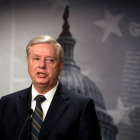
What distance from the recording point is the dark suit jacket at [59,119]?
3.35 ft

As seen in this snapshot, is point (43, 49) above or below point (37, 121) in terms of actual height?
→ above

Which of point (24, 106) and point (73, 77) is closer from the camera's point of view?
point (24, 106)

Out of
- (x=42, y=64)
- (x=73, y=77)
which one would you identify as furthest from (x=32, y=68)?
(x=73, y=77)

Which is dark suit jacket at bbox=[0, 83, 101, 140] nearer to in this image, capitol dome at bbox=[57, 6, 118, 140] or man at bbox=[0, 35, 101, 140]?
A: man at bbox=[0, 35, 101, 140]

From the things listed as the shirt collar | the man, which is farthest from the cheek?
the shirt collar

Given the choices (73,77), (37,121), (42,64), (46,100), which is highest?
(42,64)

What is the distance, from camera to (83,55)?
351cm

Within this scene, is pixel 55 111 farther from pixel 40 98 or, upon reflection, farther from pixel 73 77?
pixel 73 77

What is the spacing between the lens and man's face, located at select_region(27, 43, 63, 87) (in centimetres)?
107

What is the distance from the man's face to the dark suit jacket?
0.13m

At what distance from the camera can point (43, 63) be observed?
1.06 metres

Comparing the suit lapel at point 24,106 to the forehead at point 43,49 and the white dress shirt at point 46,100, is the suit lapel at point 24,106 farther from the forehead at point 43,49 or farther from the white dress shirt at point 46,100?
the forehead at point 43,49

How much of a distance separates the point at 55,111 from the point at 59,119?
0.05m

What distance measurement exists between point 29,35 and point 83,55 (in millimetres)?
1177
